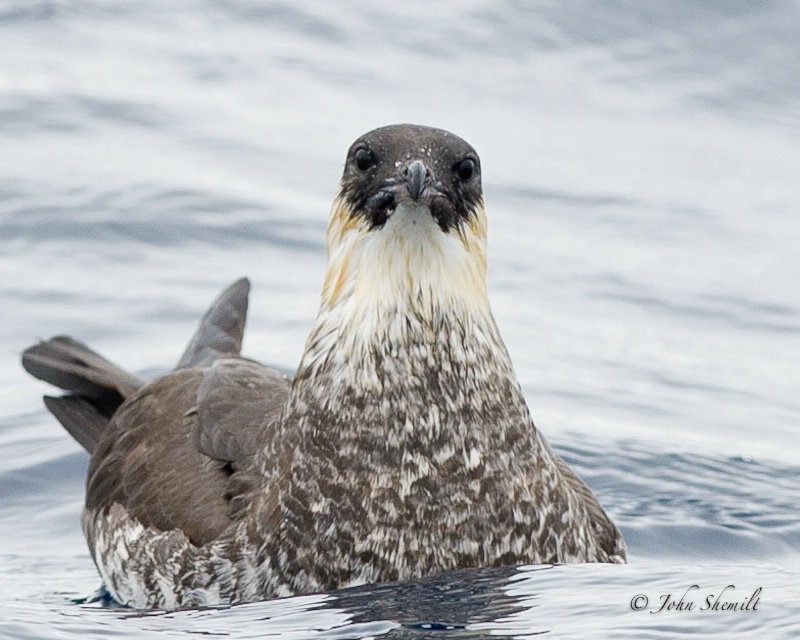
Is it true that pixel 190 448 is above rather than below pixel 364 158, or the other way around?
below

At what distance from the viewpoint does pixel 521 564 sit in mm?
6262

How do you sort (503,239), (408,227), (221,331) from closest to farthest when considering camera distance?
(408,227) → (221,331) → (503,239)

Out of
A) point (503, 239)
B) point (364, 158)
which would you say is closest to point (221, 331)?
point (364, 158)

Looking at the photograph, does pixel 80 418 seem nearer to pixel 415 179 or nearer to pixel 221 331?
pixel 221 331

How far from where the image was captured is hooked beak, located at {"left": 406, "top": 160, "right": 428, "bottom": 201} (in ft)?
20.1

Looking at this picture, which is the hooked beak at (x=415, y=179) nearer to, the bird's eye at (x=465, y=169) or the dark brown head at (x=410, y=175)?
the dark brown head at (x=410, y=175)

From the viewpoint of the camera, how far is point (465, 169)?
643 centimetres

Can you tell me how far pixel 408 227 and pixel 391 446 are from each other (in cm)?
80

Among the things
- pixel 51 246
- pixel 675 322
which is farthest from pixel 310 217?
pixel 675 322

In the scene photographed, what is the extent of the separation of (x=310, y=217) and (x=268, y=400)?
587cm

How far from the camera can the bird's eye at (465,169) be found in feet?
21.0
